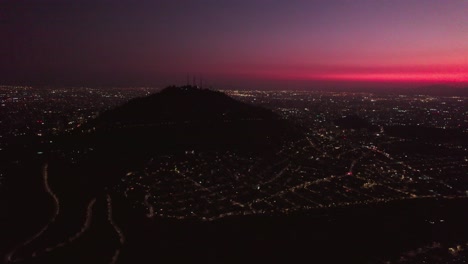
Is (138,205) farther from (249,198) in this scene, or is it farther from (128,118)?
(128,118)

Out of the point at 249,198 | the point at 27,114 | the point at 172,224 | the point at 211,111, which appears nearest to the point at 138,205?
the point at 172,224

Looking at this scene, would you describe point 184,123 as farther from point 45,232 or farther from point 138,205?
point 45,232

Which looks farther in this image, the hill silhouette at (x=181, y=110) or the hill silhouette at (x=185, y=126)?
the hill silhouette at (x=181, y=110)

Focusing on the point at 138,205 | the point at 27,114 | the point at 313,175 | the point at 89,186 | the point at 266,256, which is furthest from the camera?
the point at 27,114

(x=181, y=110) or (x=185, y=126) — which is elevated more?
(x=181, y=110)

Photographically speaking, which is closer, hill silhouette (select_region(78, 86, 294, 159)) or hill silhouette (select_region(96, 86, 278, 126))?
hill silhouette (select_region(78, 86, 294, 159))

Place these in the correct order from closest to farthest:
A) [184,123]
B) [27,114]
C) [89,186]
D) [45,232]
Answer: [45,232]
[89,186]
[184,123]
[27,114]

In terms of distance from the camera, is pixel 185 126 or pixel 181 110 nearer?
pixel 185 126

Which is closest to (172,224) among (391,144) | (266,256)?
(266,256)

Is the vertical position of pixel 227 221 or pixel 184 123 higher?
pixel 184 123

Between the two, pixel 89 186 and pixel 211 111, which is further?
pixel 211 111
